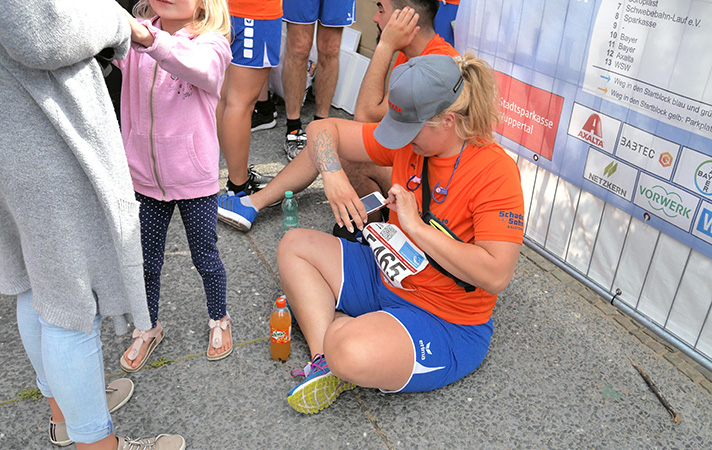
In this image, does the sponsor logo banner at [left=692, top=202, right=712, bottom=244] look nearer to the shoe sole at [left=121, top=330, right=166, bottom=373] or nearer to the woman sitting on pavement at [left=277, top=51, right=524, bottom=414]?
the woman sitting on pavement at [left=277, top=51, right=524, bottom=414]

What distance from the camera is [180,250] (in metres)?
3.40

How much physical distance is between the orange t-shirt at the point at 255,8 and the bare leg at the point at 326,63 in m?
0.90

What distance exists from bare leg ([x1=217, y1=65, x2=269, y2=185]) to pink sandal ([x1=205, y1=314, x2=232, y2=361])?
1299 millimetres

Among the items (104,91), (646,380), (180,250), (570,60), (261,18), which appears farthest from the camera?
(261,18)

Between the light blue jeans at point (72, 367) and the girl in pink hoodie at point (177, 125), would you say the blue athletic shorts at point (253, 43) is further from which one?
the light blue jeans at point (72, 367)

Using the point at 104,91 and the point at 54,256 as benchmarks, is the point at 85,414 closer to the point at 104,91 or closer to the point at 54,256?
the point at 54,256

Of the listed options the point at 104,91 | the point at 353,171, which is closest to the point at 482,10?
A: the point at 353,171

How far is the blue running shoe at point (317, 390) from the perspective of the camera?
2.36 meters

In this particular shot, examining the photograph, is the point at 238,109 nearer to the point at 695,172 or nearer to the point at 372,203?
the point at 372,203

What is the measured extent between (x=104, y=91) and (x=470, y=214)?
1.36 m

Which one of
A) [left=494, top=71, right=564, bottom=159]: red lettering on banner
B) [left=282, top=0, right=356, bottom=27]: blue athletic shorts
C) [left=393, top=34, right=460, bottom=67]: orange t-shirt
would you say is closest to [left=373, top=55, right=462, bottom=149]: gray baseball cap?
[left=393, top=34, right=460, bottom=67]: orange t-shirt

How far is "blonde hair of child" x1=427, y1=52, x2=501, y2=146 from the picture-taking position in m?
2.23

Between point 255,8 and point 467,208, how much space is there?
2030mm

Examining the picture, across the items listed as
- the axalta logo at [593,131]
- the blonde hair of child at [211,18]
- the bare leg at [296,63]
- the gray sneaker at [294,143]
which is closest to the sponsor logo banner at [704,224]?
the axalta logo at [593,131]
